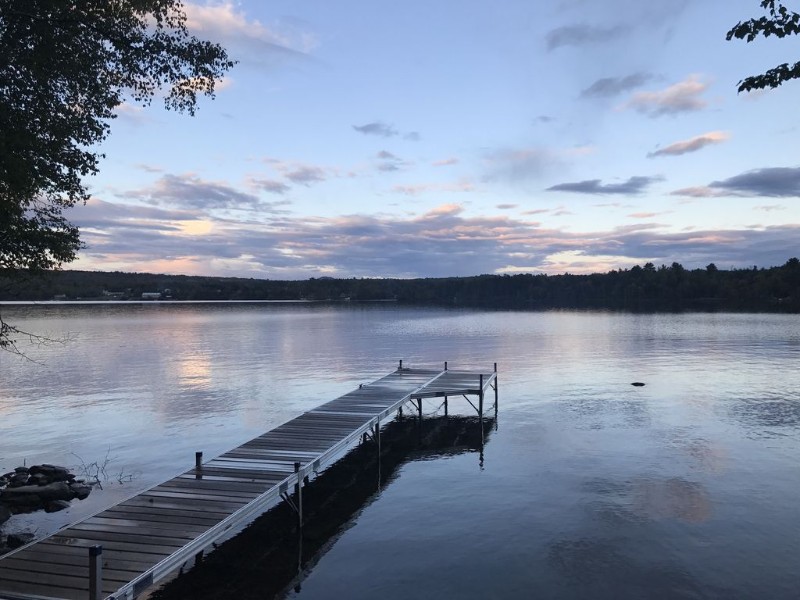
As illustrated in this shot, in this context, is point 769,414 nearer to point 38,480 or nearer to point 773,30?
point 773,30

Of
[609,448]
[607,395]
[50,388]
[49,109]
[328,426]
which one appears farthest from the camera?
[50,388]

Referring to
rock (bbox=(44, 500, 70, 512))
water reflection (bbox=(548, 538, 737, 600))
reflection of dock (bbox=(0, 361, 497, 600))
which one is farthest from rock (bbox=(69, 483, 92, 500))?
Answer: water reflection (bbox=(548, 538, 737, 600))

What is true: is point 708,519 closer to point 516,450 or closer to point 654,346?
point 516,450

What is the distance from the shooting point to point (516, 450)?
24781mm

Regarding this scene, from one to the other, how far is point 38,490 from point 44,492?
23cm

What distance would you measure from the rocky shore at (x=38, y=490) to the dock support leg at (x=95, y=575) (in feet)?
32.8

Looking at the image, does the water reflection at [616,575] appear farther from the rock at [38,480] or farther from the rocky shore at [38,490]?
the rock at [38,480]

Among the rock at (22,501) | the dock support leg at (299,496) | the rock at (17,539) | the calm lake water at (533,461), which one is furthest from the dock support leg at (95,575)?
the rock at (22,501)

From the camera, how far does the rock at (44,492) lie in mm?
18328

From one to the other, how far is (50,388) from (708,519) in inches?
1632

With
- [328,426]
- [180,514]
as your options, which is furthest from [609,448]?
[180,514]

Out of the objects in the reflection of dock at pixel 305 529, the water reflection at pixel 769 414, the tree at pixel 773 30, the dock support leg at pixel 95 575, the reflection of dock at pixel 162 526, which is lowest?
the reflection of dock at pixel 305 529

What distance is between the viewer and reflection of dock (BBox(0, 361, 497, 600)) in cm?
984

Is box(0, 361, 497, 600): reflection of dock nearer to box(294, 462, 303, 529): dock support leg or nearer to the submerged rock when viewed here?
box(294, 462, 303, 529): dock support leg
